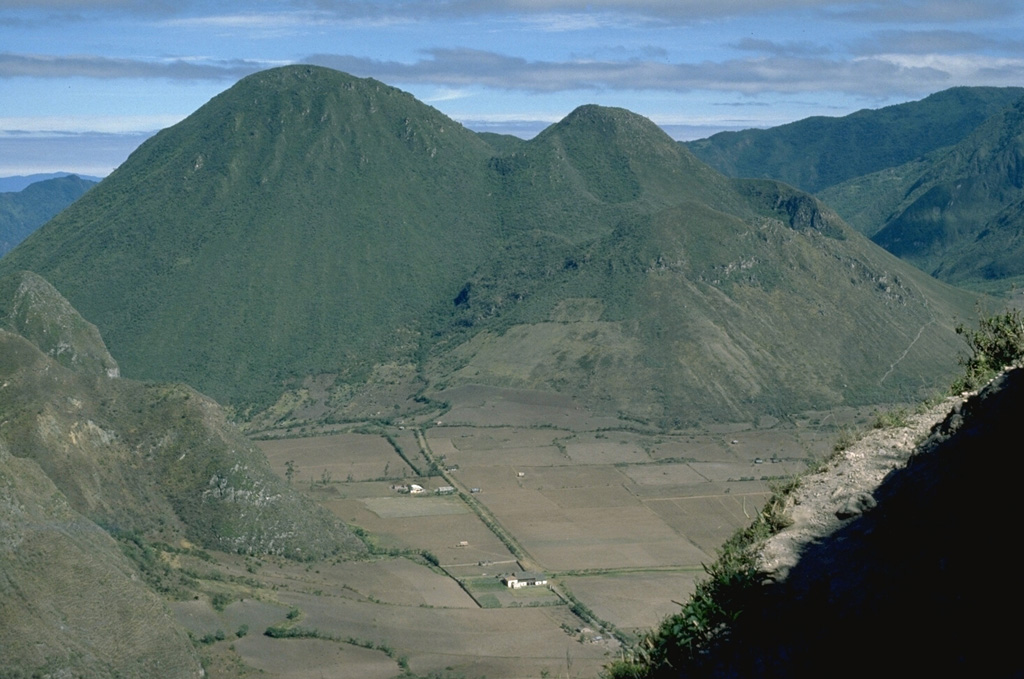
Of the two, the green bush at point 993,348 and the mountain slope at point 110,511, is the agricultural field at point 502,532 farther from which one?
the green bush at point 993,348

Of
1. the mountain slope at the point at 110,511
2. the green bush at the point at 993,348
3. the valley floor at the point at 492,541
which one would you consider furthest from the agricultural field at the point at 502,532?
the green bush at the point at 993,348

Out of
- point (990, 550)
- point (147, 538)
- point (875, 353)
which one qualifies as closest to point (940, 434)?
point (990, 550)

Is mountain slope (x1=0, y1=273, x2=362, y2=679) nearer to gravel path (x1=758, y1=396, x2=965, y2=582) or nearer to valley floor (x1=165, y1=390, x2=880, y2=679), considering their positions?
valley floor (x1=165, y1=390, x2=880, y2=679)

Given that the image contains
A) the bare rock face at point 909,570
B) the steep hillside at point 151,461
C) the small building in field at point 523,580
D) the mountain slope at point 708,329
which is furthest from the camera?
the mountain slope at point 708,329

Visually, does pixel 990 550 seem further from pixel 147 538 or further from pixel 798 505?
pixel 147 538

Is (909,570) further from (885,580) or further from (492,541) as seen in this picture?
(492,541)
